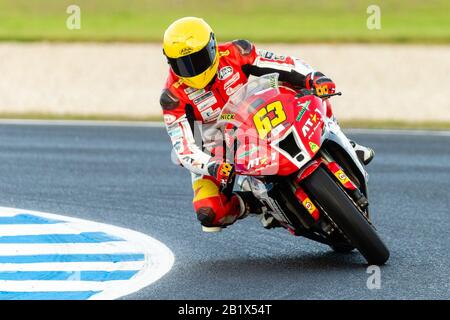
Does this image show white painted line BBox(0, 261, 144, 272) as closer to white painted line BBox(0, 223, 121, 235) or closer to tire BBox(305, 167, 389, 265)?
white painted line BBox(0, 223, 121, 235)

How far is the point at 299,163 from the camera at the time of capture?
284 inches

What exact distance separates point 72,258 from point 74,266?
11.2 inches

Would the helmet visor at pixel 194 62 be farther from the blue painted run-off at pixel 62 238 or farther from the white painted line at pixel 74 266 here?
the blue painted run-off at pixel 62 238

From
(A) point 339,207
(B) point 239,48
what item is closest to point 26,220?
(B) point 239,48

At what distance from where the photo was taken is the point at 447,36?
26.1 meters

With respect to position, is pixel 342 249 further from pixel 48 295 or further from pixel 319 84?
pixel 48 295

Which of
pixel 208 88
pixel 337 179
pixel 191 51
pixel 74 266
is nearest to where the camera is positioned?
pixel 337 179

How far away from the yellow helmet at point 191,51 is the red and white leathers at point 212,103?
142 millimetres

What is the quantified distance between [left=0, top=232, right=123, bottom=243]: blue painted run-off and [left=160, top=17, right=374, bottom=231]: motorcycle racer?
104cm

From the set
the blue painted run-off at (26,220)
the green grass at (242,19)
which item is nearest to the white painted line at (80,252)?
the blue painted run-off at (26,220)

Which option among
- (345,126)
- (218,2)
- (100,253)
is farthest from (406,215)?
(218,2)

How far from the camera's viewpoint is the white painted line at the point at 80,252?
7.08 metres

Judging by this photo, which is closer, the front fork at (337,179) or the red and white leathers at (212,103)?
the front fork at (337,179)
